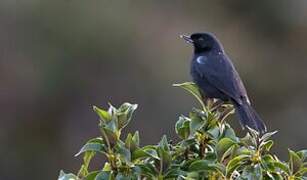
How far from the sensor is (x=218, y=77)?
13.4ft

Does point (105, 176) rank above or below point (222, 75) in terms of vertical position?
above

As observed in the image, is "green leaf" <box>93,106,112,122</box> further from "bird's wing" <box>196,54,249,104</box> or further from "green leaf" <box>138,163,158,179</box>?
"bird's wing" <box>196,54,249,104</box>

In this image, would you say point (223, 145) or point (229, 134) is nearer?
point (223, 145)

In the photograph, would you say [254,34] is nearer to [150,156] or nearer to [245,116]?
[245,116]

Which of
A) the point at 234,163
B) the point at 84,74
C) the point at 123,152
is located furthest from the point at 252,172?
the point at 84,74

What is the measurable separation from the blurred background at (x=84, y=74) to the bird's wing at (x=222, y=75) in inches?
175

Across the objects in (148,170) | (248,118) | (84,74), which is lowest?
(84,74)

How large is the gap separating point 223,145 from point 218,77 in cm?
215

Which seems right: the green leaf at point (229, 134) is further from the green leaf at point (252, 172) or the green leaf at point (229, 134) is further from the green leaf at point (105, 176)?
the green leaf at point (105, 176)

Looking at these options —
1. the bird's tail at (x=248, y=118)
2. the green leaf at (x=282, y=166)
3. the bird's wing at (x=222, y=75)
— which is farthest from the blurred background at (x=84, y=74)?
the green leaf at (x=282, y=166)

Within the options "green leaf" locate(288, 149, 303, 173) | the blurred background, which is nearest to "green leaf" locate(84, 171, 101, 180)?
"green leaf" locate(288, 149, 303, 173)

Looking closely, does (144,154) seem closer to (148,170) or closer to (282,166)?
(148,170)

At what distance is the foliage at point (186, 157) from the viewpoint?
1.88 m

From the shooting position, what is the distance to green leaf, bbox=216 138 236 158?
1.94m
